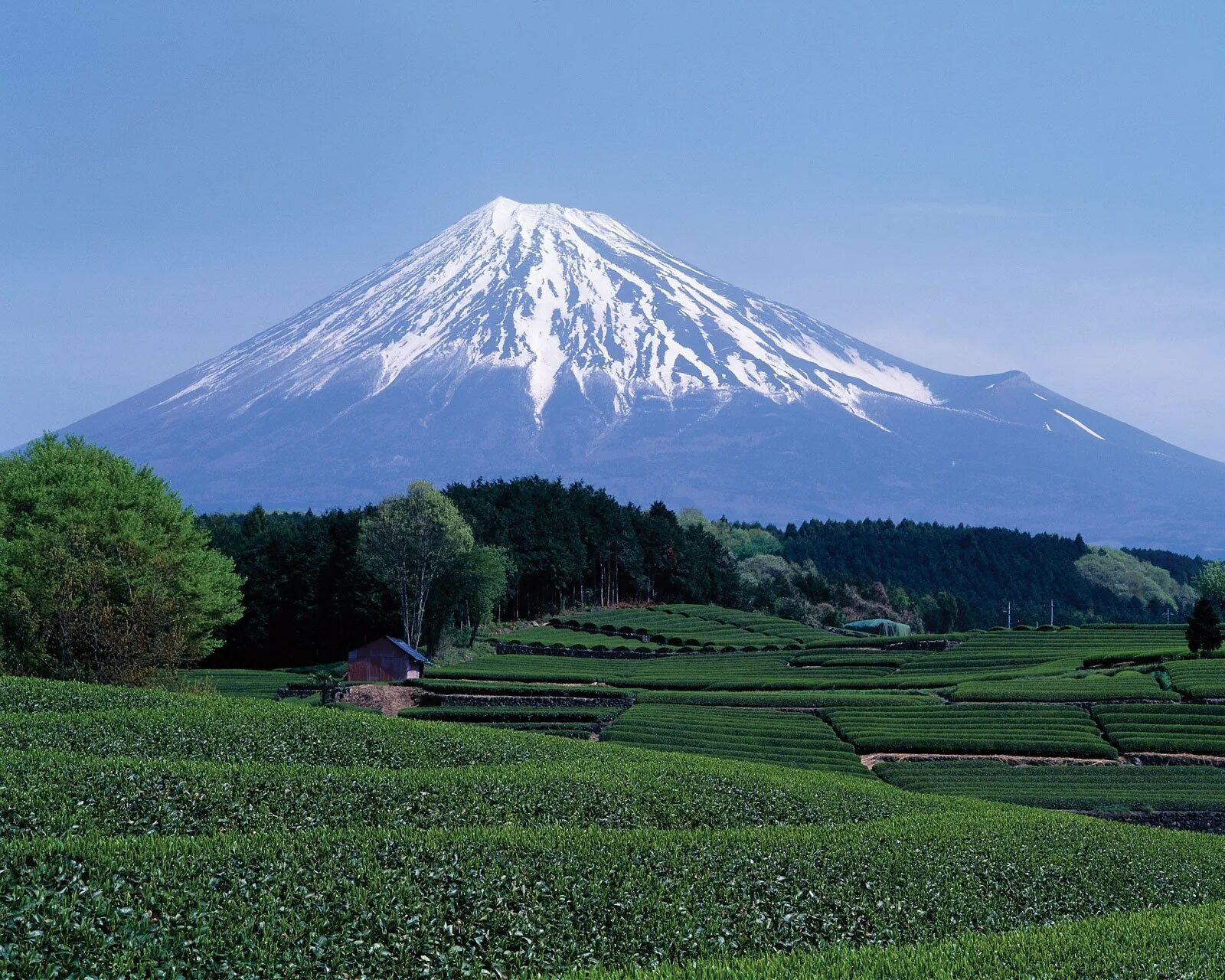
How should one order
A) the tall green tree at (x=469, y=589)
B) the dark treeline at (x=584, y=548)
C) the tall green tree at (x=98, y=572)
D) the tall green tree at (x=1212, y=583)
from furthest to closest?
the tall green tree at (x=1212, y=583) < the dark treeline at (x=584, y=548) < the tall green tree at (x=469, y=589) < the tall green tree at (x=98, y=572)

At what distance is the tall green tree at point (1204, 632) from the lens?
70.6 m

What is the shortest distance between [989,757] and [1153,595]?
157249 mm

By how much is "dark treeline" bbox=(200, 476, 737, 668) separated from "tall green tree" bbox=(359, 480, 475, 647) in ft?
18.8

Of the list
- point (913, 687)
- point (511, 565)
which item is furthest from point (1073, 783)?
point (511, 565)

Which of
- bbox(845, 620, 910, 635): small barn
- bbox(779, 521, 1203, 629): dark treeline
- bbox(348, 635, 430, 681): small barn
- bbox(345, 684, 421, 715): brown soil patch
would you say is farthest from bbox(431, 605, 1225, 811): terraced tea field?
bbox(779, 521, 1203, 629): dark treeline

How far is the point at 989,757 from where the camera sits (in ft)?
157

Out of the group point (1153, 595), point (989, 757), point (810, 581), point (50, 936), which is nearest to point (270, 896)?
point (50, 936)

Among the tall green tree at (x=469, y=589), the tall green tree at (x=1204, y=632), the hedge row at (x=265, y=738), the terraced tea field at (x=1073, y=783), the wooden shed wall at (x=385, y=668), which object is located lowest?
the terraced tea field at (x=1073, y=783)

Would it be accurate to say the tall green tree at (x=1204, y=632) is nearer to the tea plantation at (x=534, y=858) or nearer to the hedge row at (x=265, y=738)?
the tea plantation at (x=534, y=858)

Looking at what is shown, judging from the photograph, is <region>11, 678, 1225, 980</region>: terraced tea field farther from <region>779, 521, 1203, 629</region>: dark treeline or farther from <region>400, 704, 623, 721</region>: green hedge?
<region>779, 521, 1203, 629</region>: dark treeline

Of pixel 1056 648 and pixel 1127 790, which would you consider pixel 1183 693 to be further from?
pixel 1056 648

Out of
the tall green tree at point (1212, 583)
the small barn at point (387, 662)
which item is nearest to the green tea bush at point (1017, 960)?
the small barn at point (387, 662)

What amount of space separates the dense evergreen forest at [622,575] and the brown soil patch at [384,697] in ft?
94.5

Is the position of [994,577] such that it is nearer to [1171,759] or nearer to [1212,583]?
[1212,583]
